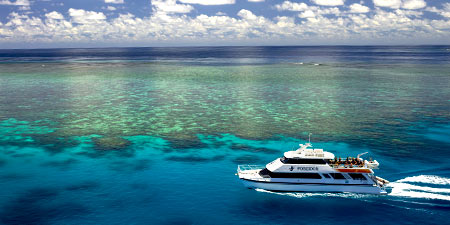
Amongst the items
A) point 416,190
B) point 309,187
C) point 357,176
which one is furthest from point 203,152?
point 416,190

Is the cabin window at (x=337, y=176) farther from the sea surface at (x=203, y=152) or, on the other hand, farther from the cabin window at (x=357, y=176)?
the sea surface at (x=203, y=152)

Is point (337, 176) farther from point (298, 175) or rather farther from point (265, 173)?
point (265, 173)

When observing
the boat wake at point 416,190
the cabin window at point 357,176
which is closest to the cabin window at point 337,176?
the cabin window at point 357,176

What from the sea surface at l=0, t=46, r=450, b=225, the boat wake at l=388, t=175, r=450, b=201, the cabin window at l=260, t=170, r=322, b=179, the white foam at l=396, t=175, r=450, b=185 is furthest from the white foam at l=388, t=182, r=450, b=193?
the cabin window at l=260, t=170, r=322, b=179

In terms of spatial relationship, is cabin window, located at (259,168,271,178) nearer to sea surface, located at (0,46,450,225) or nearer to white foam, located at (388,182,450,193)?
sea surface, located at (0,46,450,225)

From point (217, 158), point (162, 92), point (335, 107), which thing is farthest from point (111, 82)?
point (217, 158)

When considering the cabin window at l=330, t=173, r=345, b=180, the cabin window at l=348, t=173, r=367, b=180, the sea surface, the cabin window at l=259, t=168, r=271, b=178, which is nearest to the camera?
the sea surface
